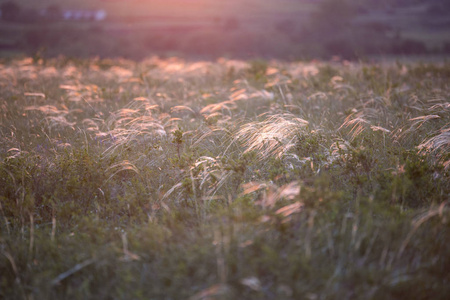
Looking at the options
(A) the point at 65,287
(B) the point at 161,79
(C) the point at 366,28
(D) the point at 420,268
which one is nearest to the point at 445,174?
(D) the point at 420,268

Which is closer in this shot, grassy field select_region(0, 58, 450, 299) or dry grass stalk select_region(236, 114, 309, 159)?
grassy field select_region(0, 58, 450, 299)

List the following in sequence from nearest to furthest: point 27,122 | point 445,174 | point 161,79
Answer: point 445,174 < point 27,122 < point 161,79

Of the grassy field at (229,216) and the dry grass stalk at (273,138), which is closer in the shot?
the grassy field at (229,216)

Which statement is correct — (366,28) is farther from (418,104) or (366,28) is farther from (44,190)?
(44,190)

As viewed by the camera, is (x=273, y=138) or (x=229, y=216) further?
(x=273, y=138)

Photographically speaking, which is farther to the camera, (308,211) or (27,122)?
(27,122)

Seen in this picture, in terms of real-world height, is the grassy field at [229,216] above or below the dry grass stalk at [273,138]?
below

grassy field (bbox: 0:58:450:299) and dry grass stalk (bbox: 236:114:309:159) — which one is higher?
dry grass stalk (bbox: 236:114:309:159)

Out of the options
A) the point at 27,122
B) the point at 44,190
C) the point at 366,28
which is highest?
the point at 366,28

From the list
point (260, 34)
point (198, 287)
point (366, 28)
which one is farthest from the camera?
point (260, 34)

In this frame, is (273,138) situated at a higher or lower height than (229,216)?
higher

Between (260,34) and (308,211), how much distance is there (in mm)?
48816

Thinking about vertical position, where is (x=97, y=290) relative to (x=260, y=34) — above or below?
below

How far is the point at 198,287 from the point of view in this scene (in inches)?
71.6
